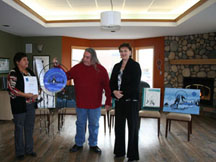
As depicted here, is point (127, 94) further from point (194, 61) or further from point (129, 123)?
point (194, 61)

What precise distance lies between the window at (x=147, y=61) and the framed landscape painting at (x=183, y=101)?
2.62 m

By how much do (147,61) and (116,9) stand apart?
2.35m

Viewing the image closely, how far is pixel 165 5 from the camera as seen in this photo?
4199mm

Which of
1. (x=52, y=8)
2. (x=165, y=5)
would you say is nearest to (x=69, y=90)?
(x=52, y=8)

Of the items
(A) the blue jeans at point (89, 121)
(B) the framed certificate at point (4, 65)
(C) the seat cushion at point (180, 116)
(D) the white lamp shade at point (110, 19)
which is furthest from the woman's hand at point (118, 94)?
(B) the framed certificate at point (4, 65)

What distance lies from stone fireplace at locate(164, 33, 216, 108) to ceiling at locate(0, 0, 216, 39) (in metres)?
0.41

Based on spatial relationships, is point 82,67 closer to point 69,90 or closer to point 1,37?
point 69,90

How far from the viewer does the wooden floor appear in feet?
8.57

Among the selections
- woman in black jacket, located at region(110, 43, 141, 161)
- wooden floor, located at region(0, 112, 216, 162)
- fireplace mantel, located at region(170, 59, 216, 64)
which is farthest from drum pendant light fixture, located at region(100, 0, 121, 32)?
fireplace mantel, located at region(170, 59, 216, 64)

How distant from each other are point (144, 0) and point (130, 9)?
61 centimetres

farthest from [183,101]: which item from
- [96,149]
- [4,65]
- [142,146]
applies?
[4,65]

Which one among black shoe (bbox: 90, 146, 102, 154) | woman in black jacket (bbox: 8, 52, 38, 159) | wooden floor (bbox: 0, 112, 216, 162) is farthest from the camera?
black shoe (bbox: 90, 146, 102, 154)

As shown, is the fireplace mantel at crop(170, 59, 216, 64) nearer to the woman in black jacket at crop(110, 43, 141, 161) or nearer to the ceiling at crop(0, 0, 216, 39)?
the ceiling at crop(0, 0, 216, 39)

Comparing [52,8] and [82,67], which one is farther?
[52,8]
